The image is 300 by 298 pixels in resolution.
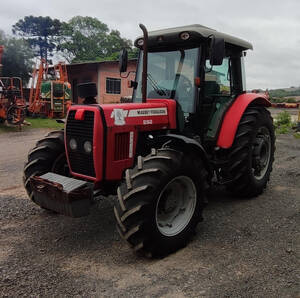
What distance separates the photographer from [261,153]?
5.31 meters

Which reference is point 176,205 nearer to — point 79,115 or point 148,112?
point 148,112

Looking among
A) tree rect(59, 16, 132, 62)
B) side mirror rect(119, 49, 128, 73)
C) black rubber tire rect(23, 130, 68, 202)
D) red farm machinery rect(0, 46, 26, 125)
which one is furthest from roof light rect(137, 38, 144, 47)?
tree rect(59, 16, 132, 62)

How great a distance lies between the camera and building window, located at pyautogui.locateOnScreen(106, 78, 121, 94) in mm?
22531

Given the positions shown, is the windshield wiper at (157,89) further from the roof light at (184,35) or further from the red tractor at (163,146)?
the roof light at (184,35)

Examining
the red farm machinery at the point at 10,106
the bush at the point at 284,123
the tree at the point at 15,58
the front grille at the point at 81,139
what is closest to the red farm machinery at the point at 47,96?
the red farm machinery at the point at 10,106

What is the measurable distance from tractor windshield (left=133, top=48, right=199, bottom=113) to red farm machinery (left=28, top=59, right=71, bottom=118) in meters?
14.1

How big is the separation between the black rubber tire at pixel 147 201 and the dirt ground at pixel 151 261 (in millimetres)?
159

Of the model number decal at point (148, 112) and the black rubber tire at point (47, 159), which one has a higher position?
the model number decal at point (148, 112)

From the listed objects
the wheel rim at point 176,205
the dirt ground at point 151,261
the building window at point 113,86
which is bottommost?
the dirt ground at point 151,261

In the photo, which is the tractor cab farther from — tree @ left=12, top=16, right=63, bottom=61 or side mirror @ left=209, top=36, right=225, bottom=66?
tree @ left=12, top=16, right=63, bottom=61

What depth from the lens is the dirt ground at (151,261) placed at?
2.73 meters

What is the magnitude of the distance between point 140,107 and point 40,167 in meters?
1.42

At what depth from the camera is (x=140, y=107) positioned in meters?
3.72

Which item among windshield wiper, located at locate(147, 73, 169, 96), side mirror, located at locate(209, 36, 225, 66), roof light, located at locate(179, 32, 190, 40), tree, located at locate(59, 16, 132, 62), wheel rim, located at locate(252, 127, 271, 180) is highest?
tree, located at locate(59, 16, 132, 62)
